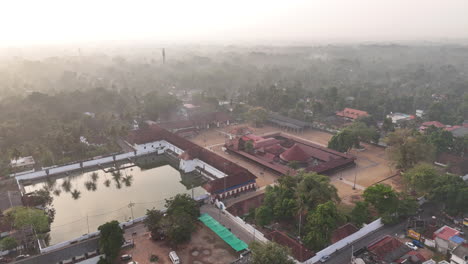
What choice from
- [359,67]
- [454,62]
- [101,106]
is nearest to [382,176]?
[101,106]

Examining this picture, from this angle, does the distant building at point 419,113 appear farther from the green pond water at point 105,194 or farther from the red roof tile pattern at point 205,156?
the green pond water at point 105,194

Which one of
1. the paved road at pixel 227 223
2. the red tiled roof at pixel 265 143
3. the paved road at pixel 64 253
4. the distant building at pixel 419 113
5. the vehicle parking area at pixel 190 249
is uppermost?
the paved road at pixel 64 253

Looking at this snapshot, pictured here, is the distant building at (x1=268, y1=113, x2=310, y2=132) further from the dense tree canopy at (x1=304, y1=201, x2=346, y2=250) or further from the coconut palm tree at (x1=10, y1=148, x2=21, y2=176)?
the coconut palm tree at (x1=10, y1=148, x2=21, y2=176)

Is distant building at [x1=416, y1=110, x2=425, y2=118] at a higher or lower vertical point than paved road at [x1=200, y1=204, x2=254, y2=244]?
lower

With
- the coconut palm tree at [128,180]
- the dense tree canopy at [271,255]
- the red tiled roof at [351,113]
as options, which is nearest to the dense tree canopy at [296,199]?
the dense tree canopy at [271,255]

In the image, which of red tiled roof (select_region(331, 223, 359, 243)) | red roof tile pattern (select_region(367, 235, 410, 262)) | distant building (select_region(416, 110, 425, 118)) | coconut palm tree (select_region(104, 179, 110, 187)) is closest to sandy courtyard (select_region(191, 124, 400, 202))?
red tiled roof (select_region(331, 223, 359, 243))

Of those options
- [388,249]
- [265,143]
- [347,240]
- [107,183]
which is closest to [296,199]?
[347,240]

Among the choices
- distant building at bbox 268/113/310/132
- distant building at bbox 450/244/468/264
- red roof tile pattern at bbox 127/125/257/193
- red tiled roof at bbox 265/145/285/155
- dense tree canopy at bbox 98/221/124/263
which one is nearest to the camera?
distant building at bbox 450/244/468/264
